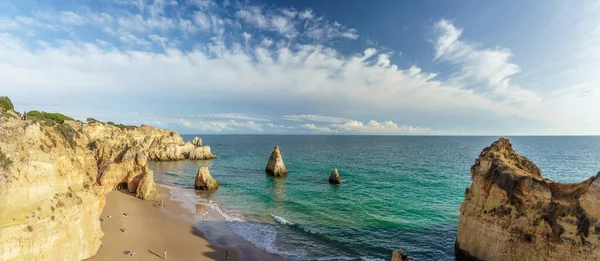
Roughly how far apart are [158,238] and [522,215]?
2902 cm

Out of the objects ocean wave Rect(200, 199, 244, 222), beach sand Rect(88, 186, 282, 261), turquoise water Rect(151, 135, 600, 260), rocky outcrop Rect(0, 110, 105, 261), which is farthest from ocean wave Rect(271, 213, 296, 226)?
rocky outcrop Rect(0, 110, 105, 261)

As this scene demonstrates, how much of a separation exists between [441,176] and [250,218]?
44.3 meters

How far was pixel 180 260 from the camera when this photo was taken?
2141 cm

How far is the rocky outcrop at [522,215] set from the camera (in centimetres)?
1430

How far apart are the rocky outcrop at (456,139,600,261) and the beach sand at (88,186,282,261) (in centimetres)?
1552

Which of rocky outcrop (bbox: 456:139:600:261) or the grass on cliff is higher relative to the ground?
the grass on cliff

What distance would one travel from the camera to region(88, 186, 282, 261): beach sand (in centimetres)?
2217

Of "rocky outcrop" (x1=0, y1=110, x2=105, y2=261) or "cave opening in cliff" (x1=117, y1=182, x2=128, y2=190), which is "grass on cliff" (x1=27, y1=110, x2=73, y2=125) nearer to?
"rocky outcrop" (x1=0, y1=110, x2=105, y2=261)

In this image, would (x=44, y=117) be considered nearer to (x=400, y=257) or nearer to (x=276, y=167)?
(x=276, y=167)

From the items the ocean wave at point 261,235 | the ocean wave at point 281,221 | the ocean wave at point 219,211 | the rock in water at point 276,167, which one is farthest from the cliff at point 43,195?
the rock in water at point 276,167

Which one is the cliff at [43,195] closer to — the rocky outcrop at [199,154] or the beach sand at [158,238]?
the beach sand at [158,238]

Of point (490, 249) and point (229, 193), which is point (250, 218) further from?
point (490, 249)

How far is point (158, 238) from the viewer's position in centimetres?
2539

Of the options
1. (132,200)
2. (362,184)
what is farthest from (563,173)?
(132,200)
